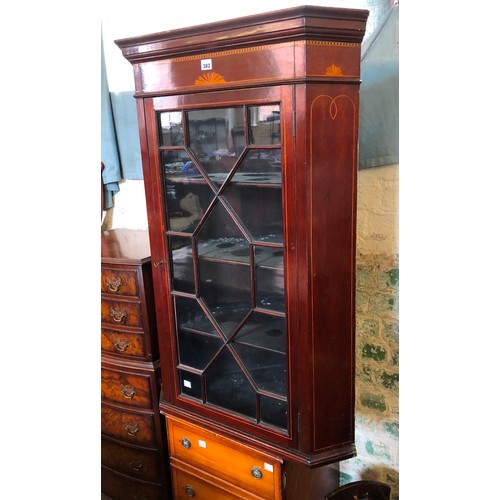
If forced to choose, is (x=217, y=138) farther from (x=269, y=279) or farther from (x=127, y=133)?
(x=127, y=133)

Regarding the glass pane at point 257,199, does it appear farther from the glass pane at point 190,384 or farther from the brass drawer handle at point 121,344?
the brass drawer handle at point 121,344

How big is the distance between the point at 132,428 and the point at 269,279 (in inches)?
35.4

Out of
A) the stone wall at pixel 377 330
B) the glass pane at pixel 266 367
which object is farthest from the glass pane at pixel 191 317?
the stone wall at pixel 377 330

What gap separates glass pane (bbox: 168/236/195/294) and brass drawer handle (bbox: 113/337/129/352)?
0.40 meters

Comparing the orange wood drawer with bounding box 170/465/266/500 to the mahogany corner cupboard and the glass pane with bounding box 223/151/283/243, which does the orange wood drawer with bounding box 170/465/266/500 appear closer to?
the mahogany corner cupboard

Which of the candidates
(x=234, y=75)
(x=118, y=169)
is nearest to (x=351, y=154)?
(x=234, y=75)

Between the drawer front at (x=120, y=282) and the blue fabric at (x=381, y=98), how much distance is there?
31.7 inches

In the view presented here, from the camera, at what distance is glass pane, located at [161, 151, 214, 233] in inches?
46.8

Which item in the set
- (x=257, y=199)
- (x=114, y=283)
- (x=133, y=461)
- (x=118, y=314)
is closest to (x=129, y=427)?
(x=133, y=461)

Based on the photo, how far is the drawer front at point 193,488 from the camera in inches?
55.1

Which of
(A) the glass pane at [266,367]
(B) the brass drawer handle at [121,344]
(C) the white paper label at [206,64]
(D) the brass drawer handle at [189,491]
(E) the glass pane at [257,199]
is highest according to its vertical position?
(C) the white paper label at [206,64]

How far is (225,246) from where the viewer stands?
47.7 inches
